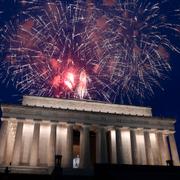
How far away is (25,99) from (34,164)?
17.4 m

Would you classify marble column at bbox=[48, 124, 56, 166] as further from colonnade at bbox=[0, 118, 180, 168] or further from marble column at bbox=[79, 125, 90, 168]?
marble column at bbox=[79, 125, 90, 168]

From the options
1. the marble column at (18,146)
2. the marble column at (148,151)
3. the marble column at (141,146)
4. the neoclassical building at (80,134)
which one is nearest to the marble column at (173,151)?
the neoclassical building at (80,134)

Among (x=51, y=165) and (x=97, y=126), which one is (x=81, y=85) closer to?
(x=97, y=126)

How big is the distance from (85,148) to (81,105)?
12486mm

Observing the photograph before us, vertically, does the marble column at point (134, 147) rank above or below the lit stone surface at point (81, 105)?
below

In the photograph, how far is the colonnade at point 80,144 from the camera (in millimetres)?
59469

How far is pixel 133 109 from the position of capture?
73812 mm

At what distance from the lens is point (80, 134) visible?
218ft

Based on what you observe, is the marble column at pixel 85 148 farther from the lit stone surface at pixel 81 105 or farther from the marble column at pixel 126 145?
the marble column at pixel 126 145

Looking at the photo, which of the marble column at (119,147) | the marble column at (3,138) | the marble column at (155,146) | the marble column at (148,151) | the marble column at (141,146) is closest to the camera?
the marble column at (3,138)

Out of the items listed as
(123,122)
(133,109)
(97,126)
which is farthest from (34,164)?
(133,109)

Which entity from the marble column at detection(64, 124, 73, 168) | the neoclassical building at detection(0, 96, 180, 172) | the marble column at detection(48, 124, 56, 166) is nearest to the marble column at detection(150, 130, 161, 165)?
the neoclassical building at detection(0, 96, 180, 172)

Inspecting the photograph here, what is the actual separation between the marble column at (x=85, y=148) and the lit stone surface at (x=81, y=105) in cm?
719

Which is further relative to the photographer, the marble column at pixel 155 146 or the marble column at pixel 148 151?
the marble column at pixel 155 146
